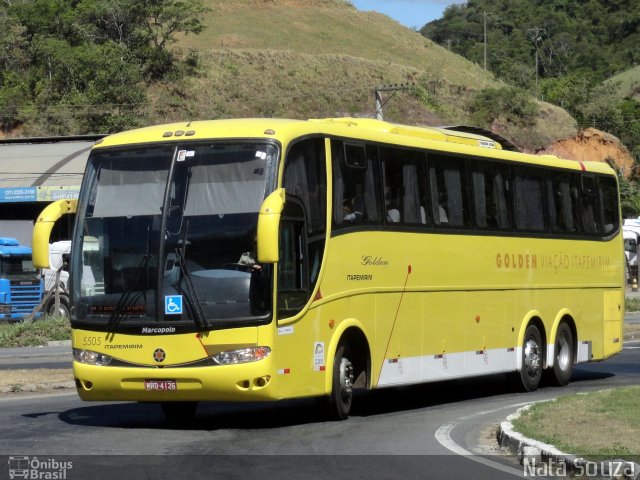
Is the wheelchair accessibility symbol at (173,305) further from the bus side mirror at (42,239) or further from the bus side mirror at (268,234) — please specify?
the bus side mirror at (42,239)

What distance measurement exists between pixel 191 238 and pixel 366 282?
9.36 feet

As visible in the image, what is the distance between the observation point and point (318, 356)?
14305 millimetres

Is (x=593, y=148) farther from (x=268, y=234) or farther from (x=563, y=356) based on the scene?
(x=268, y=234)

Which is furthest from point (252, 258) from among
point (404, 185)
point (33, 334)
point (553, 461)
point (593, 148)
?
point (593, 148)

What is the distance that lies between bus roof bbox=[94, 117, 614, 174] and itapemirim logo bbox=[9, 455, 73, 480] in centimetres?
433

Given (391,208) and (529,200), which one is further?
(529,200)

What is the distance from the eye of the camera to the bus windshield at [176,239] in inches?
525

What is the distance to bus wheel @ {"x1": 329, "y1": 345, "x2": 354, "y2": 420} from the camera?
1464cm

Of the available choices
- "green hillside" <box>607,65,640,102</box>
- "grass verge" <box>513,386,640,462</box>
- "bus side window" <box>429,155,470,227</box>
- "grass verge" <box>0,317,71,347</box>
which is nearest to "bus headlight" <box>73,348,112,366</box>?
"grass verge" <box>513,386,640,462</box>

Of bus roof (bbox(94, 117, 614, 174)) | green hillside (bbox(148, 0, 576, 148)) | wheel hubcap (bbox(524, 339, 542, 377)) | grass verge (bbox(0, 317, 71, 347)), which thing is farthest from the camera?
green hillside (bbox(148, 0, 576, 148))

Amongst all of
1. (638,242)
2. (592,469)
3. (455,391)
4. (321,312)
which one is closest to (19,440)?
(321,312)

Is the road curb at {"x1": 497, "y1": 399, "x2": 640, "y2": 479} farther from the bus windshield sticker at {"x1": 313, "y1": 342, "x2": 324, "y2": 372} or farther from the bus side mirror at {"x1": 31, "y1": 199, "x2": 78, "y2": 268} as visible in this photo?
the bus side mirror at {"x1": 31, "y1": 199, "x2": 78, "y2": 268}

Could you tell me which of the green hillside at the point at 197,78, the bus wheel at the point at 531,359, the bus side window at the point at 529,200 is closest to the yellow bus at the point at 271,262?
the bus side window at the point at 529,200

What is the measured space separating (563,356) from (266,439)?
30.4 feet
